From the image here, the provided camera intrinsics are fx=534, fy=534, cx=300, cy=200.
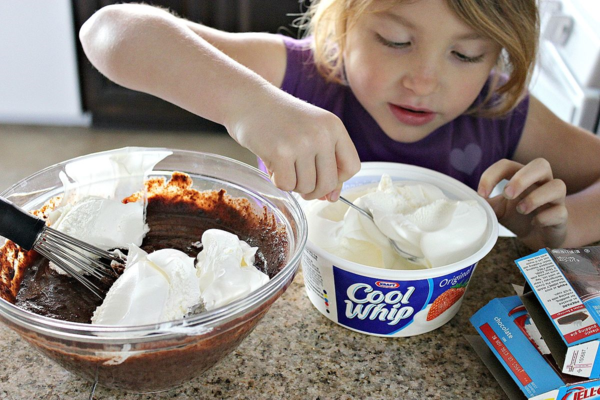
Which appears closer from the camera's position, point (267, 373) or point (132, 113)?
point (267, 373)

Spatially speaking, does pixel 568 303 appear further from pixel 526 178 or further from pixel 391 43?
pixel 391 43

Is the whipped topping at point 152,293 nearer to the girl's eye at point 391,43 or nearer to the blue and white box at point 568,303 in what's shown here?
the blue and white box at point 568,303

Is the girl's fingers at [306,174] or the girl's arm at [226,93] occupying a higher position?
the girl's arm at [226,93]

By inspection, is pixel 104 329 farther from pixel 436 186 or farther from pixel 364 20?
pixel 364 20

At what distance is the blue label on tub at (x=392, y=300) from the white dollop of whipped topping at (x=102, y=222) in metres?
0.27

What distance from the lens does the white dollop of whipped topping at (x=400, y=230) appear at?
2.34 ft

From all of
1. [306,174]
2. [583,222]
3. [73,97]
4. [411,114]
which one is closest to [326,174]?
[306,174]

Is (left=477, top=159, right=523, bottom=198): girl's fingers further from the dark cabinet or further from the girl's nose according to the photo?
the dark cabinet

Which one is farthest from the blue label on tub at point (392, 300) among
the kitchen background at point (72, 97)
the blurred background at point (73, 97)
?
the kitchen background at point (72, 97)

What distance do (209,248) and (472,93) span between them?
2.03 feet

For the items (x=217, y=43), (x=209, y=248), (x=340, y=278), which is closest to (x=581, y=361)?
(x=340, y=278)

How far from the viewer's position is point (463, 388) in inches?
25.1

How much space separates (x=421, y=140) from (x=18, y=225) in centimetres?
88

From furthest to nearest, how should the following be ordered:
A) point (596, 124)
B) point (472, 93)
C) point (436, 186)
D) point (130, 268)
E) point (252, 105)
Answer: point (596, 124)
point (472, 93)
point (436, 186)
point (252, 105)
point (130, 268)
